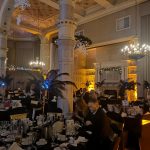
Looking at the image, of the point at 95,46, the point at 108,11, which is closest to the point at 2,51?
the point at 95,46

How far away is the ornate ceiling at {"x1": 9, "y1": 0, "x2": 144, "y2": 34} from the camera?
12664 millimetres

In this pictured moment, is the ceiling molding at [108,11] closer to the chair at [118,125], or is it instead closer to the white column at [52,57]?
the white column at [52,57]

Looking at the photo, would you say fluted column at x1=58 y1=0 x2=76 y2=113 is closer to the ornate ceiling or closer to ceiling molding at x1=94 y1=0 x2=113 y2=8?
ceiling molding at x1=94 y1=0 x2=113 y2=8

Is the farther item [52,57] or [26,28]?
[52,57]

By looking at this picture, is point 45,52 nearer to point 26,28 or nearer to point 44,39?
point 44,39

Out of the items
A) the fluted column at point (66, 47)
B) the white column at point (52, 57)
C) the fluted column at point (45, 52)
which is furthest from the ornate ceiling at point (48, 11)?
the fluted column at point (66, 47)

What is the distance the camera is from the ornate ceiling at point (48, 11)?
1266 centimetres

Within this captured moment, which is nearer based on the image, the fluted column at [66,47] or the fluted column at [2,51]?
the fluted column at [66,47]

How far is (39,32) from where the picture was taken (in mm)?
17484

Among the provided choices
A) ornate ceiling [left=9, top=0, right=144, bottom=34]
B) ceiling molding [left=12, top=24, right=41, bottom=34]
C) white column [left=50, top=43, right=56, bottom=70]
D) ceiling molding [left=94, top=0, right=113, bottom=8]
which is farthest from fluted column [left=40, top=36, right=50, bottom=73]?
ceiling molding [left=94, top=0, right=113, bottom=8]

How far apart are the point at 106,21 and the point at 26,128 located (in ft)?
37.7

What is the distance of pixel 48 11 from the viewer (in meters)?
14.1

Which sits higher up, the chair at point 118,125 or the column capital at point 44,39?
the column capital at point 44,39

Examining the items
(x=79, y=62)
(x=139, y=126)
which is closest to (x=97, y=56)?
(x=79, y=62)
